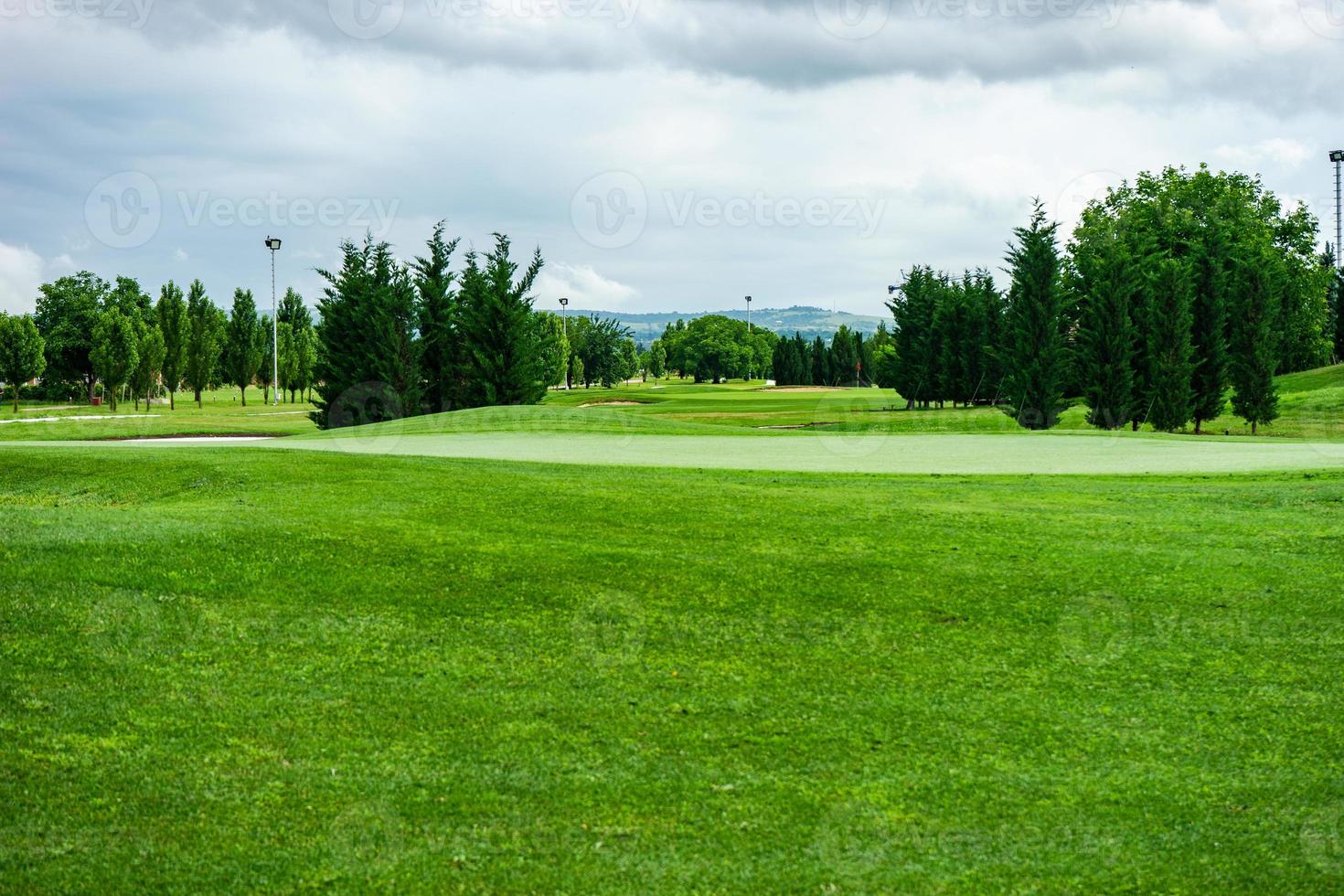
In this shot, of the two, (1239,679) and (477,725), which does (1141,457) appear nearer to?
(1239,679)

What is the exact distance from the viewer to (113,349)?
65.3m

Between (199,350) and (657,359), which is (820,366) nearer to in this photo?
(657,359)

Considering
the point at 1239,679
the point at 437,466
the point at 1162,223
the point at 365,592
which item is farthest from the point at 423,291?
the point at 1162,223

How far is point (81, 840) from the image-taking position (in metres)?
5.29

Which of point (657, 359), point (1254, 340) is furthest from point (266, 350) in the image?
point (657, 359)

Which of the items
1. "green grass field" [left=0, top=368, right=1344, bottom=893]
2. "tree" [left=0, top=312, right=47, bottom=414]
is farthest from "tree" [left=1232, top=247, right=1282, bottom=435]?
"tree" [left=0, top=312, right=47, bottom=414]

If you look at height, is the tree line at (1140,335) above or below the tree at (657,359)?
below

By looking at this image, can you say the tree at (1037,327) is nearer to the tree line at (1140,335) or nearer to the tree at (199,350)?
the tree line at (1140,335)

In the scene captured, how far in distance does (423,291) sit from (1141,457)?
92.5ft

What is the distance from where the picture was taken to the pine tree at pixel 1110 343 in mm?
39781

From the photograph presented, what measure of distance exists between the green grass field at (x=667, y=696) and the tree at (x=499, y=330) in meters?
27.5

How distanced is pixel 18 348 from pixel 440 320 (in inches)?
1595

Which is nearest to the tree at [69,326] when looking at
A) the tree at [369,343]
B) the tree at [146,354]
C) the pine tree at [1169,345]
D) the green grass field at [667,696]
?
the tree at [146,354]

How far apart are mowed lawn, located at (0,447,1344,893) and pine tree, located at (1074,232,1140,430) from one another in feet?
99.6
